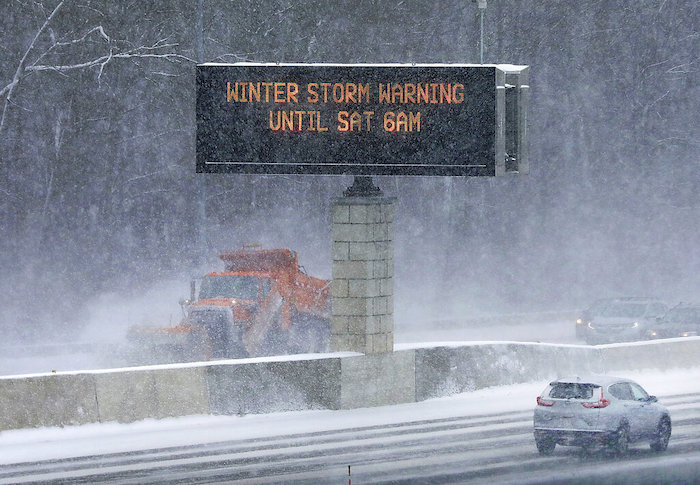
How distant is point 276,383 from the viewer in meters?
22.3

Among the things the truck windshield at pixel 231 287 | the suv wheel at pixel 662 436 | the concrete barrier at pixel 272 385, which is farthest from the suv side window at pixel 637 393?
the truck windshield at pixel 231 287

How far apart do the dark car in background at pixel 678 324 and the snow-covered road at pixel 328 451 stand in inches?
506

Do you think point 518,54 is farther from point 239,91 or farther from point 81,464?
point 81,464

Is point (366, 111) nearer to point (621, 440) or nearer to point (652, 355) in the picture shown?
point (621, 440)

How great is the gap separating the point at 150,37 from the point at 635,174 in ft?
89.1

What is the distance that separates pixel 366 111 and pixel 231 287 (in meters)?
10.1

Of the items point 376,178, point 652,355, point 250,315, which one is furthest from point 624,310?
point 376,178

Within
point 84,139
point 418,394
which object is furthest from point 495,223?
point 418,394

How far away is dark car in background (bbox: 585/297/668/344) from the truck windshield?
1148 cm

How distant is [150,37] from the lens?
48875 millimetres

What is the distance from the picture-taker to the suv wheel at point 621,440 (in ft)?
64.2

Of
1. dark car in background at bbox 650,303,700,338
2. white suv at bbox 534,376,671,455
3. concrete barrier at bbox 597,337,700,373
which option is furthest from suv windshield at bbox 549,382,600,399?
dark car in background at bbox 650,303,700,338

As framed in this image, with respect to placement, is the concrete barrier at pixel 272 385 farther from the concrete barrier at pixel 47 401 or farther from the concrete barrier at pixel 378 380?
the concrete barrier at pixel 47 401

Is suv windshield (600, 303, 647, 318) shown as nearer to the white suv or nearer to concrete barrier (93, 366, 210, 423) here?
the white suv
